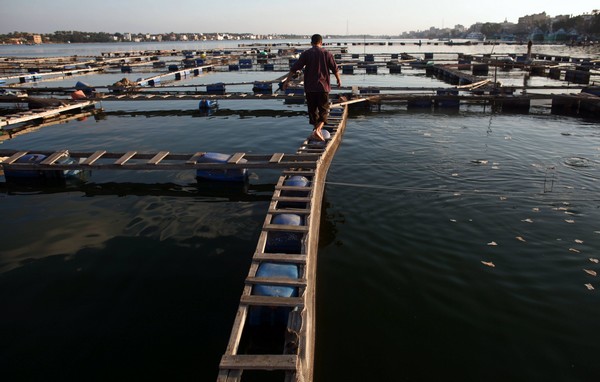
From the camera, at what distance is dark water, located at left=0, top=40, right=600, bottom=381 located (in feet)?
16.1

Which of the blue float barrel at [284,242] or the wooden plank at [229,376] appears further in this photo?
the blue float barrel at [284,242]

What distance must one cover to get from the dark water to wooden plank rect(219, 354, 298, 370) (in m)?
1.14

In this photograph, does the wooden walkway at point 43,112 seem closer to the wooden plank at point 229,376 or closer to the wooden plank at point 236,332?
the wooden plank at point 236,332

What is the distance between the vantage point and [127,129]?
18.8 meters

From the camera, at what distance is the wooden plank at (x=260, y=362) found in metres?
3.66

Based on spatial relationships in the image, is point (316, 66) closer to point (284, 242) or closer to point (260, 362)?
point (284, 242)

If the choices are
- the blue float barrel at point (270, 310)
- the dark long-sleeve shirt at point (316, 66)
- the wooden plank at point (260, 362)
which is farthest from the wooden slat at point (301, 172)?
the wooden plank at point (260, 362)

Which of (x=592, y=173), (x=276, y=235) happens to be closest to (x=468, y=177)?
(x=592, y=173)

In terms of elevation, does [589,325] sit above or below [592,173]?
below

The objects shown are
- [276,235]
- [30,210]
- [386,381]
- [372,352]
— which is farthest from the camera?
[30,210]

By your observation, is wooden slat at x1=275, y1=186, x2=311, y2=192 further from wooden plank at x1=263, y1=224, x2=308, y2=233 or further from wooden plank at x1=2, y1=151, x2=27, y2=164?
wooden plank at x1=2, y1=151, x2=27, y2=164

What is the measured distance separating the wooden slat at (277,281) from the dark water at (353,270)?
93 centimetres

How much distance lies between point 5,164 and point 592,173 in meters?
17.3

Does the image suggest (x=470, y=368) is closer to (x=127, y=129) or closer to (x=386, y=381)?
(x=386, y=381)
